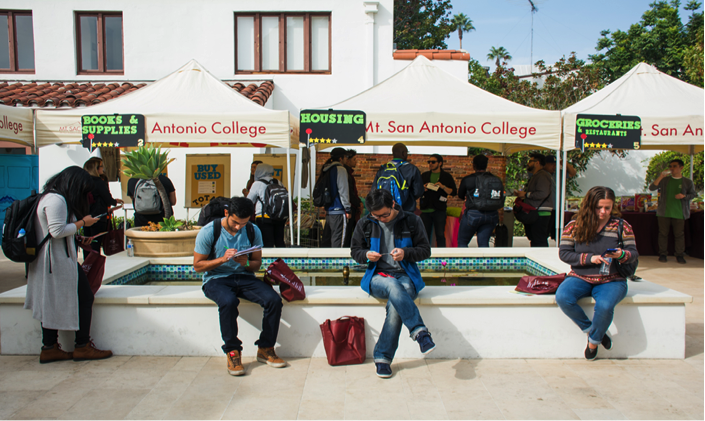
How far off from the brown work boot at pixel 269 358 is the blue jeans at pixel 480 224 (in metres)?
4.10

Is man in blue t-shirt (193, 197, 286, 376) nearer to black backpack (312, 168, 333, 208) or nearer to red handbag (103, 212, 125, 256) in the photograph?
red handbag (103, 212, 125, 256)

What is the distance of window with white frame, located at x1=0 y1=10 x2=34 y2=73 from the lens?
12.8 meters

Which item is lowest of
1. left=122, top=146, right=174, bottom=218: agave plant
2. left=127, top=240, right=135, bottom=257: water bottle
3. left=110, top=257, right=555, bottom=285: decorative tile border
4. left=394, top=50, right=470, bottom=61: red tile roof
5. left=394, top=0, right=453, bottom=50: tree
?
left=110, top=257, right=555, bottom=285: decorative tile border

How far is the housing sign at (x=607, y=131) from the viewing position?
705 cm

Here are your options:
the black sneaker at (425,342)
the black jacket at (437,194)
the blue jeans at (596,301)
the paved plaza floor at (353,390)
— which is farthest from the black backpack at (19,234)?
the black jacket at (437,194)

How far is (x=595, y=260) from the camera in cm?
417

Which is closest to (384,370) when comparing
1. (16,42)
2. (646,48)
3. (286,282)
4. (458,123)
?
(286,282)

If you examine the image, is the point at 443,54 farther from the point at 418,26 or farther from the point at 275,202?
the point at 418,26

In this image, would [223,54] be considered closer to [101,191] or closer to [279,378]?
[101,191]

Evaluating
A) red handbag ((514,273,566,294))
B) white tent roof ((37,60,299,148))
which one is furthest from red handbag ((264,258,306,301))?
white tent roof ((37,60,299,148))

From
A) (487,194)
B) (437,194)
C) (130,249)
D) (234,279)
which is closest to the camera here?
(234,279)

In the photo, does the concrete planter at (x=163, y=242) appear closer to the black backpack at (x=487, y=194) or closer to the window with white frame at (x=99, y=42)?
the black backpack at (x=487, y=194)

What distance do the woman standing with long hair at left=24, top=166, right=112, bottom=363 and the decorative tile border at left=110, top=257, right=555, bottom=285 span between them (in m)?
1.63

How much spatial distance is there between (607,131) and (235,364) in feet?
19.2
